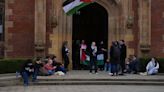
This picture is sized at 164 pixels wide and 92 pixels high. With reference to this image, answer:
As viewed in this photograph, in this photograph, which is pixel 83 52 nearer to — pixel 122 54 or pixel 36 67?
pixel 122 54

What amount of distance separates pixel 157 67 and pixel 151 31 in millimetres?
2599


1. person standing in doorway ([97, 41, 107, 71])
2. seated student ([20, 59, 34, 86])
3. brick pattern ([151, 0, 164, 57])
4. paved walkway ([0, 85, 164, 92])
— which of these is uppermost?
brick pattern ([151, 0, 164, 57])

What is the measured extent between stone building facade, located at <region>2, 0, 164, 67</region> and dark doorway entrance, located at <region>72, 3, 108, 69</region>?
1.91 m

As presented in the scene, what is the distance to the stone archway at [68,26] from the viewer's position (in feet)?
98.4

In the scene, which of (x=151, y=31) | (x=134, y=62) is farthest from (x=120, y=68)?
(x=151, y=31)

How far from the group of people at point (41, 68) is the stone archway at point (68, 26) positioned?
1.26m

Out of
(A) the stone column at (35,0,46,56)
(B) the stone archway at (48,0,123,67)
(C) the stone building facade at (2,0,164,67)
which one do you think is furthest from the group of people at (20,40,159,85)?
(A) the stone column at (35,0,46,56)

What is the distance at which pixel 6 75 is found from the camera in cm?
2731

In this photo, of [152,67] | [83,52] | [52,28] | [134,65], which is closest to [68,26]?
[52,28]

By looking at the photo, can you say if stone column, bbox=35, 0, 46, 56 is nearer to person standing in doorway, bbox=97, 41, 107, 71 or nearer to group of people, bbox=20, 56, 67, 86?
group of people, bbox=20, 56, 67, 86

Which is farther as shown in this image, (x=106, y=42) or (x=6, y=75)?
(x=106, y=42)

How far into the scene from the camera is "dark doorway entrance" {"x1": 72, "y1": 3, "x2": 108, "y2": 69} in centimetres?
3206

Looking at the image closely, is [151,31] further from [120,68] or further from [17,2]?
[17,2]

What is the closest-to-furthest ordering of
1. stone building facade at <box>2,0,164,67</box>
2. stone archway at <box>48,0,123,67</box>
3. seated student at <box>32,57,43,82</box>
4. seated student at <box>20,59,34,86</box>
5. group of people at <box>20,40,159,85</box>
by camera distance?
seated student at <box>20,59,34,86</box>
seated student at <box>32,57,43,82</box>
group of people at <box>20,40,159,85</box>
stone building facade at <box>2,0,164,67</box>
stone archway at <box>48,0,123,67</box>
